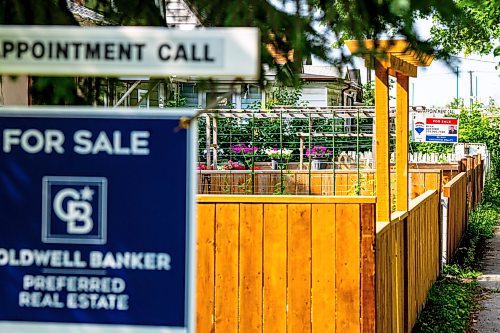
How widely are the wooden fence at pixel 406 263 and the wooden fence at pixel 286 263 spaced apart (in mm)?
237

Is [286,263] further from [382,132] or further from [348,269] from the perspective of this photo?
[382,132]

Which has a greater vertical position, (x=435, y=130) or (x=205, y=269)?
(x=435, y=130)

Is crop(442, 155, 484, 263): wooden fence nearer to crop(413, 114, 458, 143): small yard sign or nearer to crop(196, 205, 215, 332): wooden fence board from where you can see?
crop(413, 114, 458, 143): small yard sign

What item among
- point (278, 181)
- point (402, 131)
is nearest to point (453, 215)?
point (278, 181)

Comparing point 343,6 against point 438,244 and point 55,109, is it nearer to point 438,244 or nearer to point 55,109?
point 55,109

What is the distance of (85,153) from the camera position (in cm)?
266

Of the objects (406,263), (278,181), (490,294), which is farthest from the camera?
(278,181)

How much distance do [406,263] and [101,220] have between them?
610 cm

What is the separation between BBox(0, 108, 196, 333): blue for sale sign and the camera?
265 cm

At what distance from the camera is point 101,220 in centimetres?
267

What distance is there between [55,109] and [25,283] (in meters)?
0.49

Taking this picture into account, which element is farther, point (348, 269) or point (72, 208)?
point (348, 269)

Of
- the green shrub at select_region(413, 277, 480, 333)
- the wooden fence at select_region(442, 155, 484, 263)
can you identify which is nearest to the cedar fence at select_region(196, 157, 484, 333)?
the green shrub at select_region(413, 277, 480, 333)

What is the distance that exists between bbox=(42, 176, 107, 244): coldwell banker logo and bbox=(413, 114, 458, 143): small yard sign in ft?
70.5
